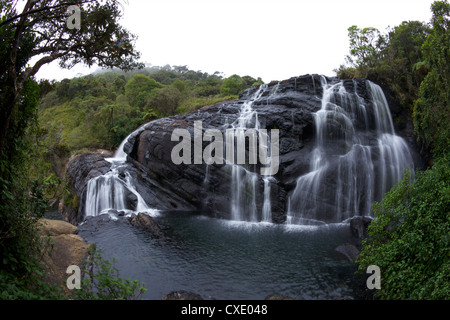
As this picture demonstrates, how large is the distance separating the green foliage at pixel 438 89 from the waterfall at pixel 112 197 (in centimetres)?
1411

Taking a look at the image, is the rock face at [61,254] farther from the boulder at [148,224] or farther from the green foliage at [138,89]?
the green foliage at [138,89]

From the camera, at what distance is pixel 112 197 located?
16.4m

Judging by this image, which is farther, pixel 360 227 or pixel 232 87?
pixel 232 87

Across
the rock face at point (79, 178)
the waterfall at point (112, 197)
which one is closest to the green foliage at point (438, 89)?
the waterfall at point (112, 197)

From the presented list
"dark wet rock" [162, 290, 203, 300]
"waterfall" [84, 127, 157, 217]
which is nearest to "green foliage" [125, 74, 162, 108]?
"waterfall" [84, 127, 157, 217]

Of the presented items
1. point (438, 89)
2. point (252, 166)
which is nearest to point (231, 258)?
point (252, 166)

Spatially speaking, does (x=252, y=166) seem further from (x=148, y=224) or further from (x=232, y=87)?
(x=232, y=87)

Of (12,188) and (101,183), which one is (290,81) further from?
(12,188)

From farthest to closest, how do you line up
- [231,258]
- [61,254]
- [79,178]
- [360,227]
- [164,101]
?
[164,101]
[79,178]
[360,227]
[231,258]
[61,254]

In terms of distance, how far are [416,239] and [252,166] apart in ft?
32.0

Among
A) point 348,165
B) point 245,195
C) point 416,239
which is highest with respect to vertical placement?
point 348,165

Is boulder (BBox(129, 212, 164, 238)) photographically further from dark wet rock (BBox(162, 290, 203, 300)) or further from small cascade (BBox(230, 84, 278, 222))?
dark wet rock (BBox(162, 290, 203, 300))

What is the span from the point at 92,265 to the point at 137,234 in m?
3.70

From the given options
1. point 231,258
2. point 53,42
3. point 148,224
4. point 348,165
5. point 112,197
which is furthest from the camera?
point 112,197
